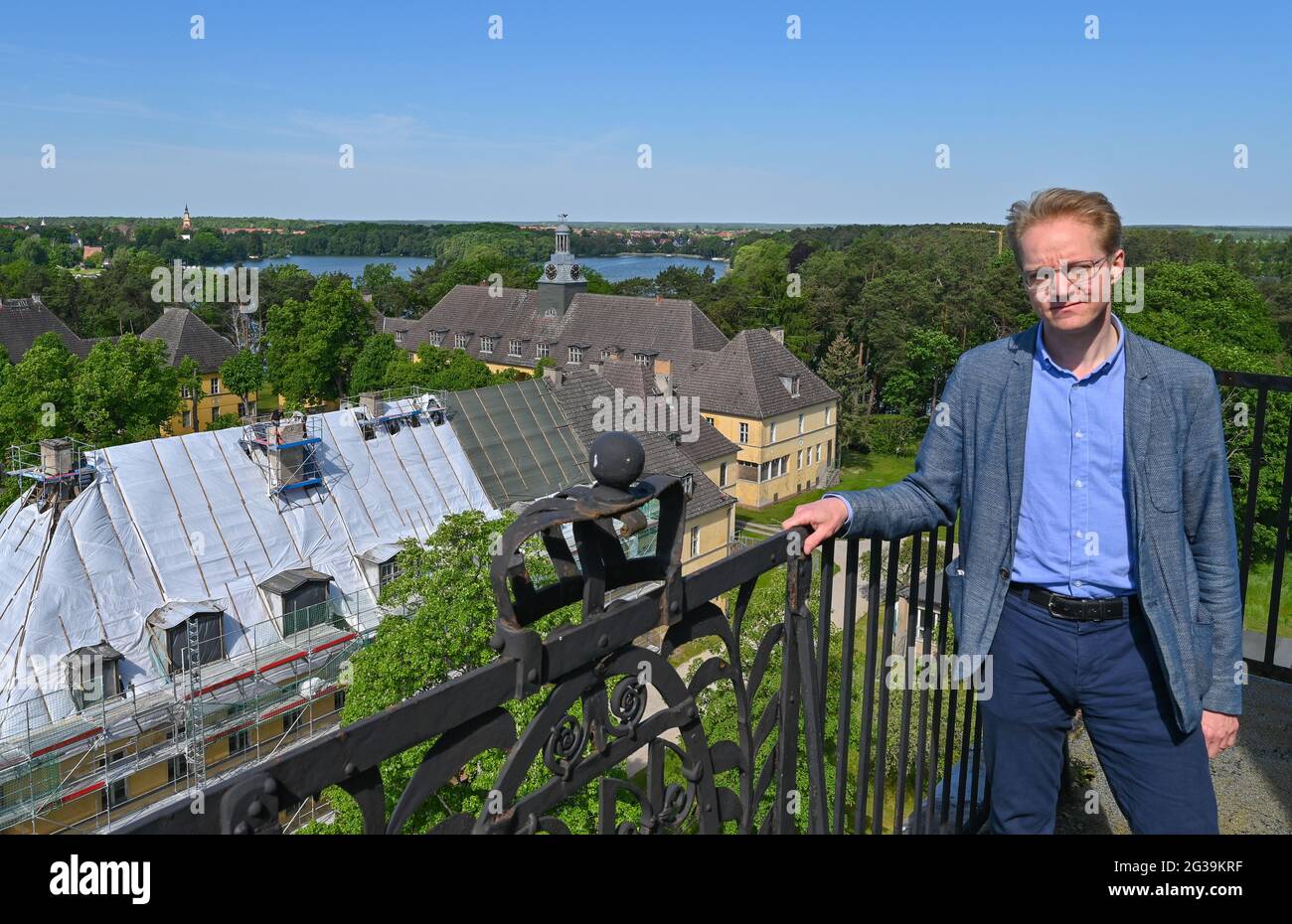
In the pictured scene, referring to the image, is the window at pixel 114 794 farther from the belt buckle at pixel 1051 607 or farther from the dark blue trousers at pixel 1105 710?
the belt buckle at pixel 1051 607

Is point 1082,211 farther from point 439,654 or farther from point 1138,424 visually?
point 439,654

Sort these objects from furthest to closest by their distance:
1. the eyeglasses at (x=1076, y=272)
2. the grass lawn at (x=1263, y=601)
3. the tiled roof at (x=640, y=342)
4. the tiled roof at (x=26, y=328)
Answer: the tiled roof at (x=26, y=328) → the tiled roof at (x=640, y=342) → the grass lawn at (x=1263, y=601) → the eyeglasses at (x=1076, y=272)

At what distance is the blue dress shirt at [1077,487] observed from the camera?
2982 mm

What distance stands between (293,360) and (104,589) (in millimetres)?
26040

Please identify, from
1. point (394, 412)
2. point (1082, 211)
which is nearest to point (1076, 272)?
point (1082, 211)

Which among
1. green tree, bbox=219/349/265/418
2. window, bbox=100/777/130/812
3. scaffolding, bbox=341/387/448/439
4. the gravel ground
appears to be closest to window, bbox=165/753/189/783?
window, bbox=100/777/130/812

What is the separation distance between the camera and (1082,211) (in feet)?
9.44

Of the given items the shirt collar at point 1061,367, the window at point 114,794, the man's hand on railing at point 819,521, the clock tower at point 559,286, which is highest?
the clock tower at point 559,286

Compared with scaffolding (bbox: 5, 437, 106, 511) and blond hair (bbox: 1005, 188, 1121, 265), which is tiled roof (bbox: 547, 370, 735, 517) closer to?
scaffolding (bbox: 5, 437, 106, 511)

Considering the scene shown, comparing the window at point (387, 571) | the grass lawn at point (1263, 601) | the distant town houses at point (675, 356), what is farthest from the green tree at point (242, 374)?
the grass lawn at point (1263, 601)

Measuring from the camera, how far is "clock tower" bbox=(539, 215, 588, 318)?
52.8 meters

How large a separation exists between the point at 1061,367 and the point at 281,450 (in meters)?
18.5

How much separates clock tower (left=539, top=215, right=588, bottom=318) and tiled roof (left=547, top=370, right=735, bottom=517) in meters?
22.9

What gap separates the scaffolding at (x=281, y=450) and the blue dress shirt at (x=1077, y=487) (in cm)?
1824
